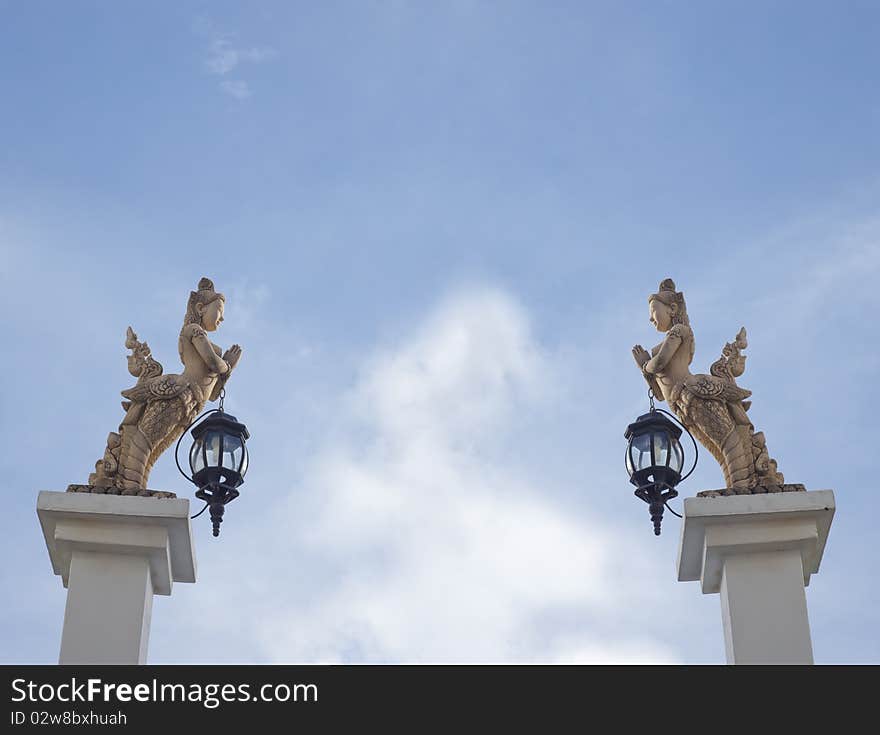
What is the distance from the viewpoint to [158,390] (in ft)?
35.1

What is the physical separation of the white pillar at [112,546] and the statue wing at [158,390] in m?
0.96

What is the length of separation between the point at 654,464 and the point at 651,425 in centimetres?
31

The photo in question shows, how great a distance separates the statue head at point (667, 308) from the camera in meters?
11.2

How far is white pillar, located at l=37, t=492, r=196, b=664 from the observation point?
32.2 ft

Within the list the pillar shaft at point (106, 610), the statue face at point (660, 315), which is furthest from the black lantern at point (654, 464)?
the pillar shaft at point (106, 610)

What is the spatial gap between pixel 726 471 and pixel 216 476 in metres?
3.83

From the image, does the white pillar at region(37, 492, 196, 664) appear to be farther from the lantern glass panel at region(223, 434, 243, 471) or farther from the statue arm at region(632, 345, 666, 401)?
the statue arm at region(632, 345, 666, 401)

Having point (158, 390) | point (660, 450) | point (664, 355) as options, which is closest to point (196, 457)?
point (158, 390)

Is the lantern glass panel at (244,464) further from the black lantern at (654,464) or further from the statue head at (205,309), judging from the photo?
the black lantern at (654,464)

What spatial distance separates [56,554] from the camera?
10047 mm

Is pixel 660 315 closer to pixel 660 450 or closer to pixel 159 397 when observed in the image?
pixel 660 450
